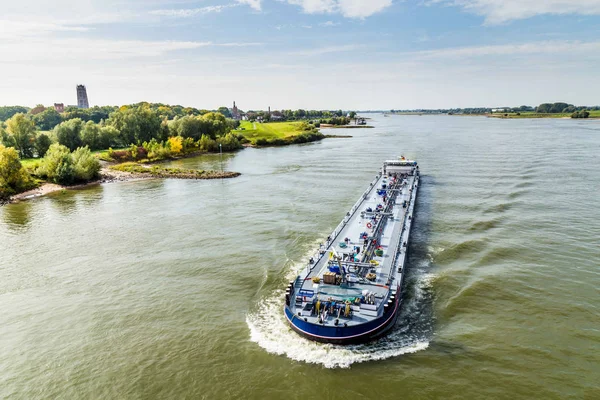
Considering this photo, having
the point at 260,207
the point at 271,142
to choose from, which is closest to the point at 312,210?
the point at 260,207

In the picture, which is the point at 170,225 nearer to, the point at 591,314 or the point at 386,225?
the point at 386,225

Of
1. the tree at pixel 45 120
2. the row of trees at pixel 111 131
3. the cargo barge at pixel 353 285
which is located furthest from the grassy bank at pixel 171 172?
the tree at pixel 45 120

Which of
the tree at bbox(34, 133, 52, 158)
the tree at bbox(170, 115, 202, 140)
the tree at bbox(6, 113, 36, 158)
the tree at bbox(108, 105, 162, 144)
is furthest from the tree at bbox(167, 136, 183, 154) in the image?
the tree at bbox(6, 113, 36, 158)

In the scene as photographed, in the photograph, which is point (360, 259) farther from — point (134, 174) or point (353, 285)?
point (134, 174)

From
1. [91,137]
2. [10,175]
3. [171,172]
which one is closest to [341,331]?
[10,175]

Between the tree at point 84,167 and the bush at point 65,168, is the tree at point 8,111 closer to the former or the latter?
the tree at point 84,167

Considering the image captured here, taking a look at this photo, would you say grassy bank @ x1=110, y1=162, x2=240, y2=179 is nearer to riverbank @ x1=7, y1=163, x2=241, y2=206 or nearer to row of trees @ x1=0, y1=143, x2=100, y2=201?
riverbank @ x1=7, y1=163, x2=241, y2=206
